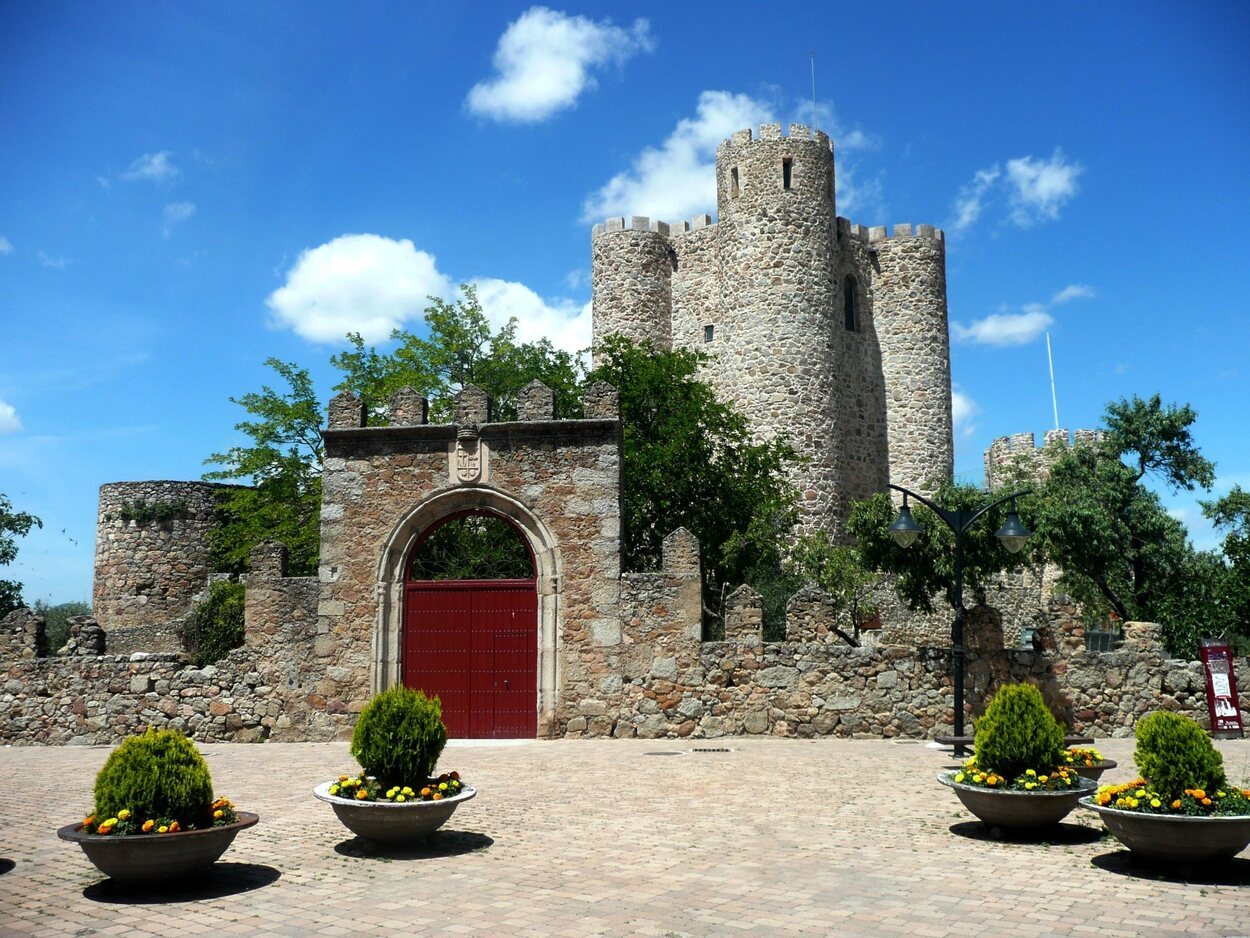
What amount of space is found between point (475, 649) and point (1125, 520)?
57.3 feet

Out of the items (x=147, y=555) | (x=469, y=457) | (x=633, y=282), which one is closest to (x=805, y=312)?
(x=633, y=282)

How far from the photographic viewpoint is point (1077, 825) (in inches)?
348

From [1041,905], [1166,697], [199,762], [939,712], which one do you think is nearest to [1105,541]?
[1166,697]

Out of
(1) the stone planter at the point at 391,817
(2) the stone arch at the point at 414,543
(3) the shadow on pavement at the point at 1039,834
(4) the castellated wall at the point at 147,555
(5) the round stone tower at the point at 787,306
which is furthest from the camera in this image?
(4) the castellated wall at the point at 147,555

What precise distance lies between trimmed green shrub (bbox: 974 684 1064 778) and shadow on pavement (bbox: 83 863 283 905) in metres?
5.71

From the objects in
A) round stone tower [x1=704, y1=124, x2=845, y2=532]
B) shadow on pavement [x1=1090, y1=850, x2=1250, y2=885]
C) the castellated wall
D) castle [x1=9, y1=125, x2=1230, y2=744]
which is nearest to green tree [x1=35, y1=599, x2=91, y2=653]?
the castellated wall

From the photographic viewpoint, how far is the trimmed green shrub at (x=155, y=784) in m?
6.86

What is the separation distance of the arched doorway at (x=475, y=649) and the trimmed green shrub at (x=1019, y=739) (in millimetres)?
8883

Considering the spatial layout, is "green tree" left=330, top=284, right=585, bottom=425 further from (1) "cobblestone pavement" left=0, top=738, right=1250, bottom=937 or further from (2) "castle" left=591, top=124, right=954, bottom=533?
(1) "cobblestone pavement" left=0, top=738, right=1250, bottom=937

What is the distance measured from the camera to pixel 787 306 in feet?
106

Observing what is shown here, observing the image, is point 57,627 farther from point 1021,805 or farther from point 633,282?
point 1021,805

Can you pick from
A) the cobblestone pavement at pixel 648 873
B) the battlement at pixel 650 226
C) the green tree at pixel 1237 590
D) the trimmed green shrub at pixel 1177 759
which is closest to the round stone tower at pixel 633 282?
the battlement at pixel 650 226

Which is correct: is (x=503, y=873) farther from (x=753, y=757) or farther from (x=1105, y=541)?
(x=1105, y=541)

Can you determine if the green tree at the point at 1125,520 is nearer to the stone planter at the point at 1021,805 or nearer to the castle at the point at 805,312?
the castle at the point at 805,312
